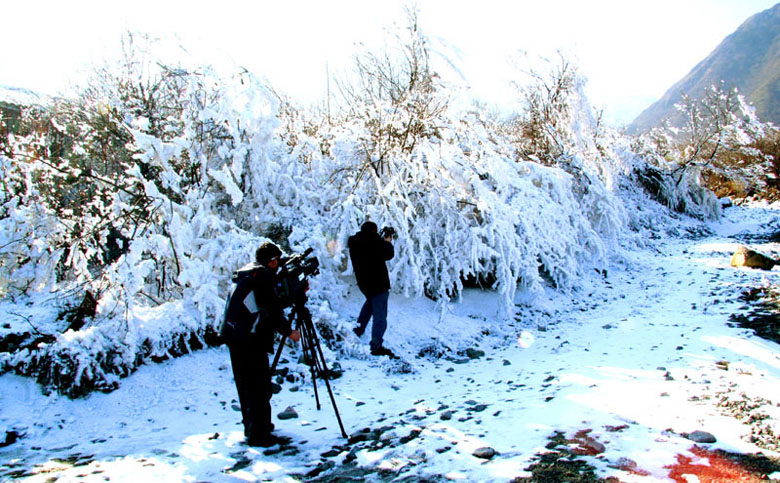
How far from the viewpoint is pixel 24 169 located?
5.93 meters

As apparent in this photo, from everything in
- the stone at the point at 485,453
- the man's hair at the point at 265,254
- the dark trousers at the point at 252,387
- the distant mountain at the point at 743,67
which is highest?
the distant mountain at the point at 743,67

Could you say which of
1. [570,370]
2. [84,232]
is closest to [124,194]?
[84,232]

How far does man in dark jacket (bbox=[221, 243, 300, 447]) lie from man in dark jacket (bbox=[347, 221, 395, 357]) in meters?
2.29

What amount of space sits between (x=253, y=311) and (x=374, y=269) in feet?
8.30

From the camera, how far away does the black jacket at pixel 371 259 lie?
19.3ft

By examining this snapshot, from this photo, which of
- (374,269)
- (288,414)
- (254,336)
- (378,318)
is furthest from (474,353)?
(254,336)

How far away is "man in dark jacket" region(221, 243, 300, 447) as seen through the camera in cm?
354

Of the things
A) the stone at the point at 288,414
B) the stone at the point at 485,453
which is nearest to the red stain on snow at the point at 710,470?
the stone at the point at 485,453

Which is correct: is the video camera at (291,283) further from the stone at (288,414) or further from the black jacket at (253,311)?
the stone at (288,414)

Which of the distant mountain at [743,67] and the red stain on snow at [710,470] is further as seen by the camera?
the distant mountain at [743,67]

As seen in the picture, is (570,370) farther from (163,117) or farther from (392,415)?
(163,117)

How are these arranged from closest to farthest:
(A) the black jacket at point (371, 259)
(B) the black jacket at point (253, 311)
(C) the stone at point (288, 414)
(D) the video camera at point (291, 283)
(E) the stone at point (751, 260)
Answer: (B) the black jacket at point (253, 311) → (D) the video camera at point (291, 283) → (C) the stone at point (288, 414) → (A) the black jacket at point (371, 259) → (E) the stone at point (751, 260)

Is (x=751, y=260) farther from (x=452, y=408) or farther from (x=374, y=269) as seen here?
(x=452, y=408)

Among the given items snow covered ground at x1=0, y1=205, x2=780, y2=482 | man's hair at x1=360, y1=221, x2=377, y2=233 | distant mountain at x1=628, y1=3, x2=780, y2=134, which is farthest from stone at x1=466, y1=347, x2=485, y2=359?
distant mountain at x1=628, y1=3, x2=780, y2=134
